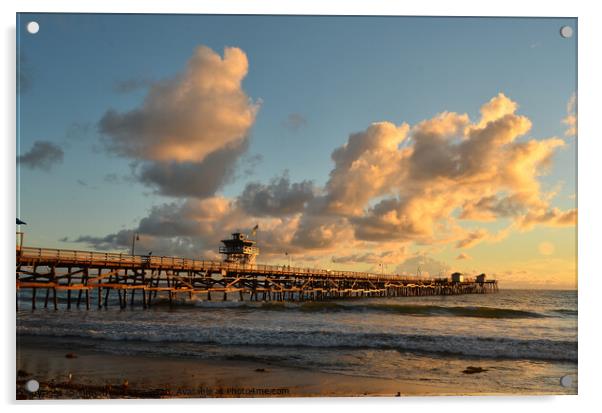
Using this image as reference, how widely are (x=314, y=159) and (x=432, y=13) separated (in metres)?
3.64

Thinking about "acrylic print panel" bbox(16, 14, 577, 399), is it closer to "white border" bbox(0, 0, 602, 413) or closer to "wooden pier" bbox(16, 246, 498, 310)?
"white border" bbox(0, 0, 602, 413)

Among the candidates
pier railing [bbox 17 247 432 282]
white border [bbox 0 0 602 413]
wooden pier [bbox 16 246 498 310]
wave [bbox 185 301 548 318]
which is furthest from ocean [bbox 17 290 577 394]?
wave [bbox 185 301 548 318]

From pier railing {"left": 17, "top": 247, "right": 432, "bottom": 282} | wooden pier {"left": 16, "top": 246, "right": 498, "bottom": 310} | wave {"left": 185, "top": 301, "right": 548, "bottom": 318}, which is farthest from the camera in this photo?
wave {"left": 185, "top": 301, "right": 548, "bottom": 318}

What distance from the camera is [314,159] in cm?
1134

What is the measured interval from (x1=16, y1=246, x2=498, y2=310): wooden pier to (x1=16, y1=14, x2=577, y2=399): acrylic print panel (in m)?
4.05

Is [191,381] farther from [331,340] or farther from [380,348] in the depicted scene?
[380,348]

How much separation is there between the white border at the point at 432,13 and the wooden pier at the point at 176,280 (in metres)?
4.14

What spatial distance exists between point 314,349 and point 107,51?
7.60m

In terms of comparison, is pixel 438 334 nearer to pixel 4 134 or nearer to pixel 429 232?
pixel 429 232

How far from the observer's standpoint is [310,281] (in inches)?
1448

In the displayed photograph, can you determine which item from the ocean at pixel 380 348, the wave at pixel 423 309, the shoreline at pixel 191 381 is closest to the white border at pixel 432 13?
the shoreline at pixel 191 381

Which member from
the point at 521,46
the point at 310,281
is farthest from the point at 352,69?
the point at 310,281

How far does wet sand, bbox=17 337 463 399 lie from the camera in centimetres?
900

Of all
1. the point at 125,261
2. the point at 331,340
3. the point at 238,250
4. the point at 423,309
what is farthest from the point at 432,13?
the point at 238,250
